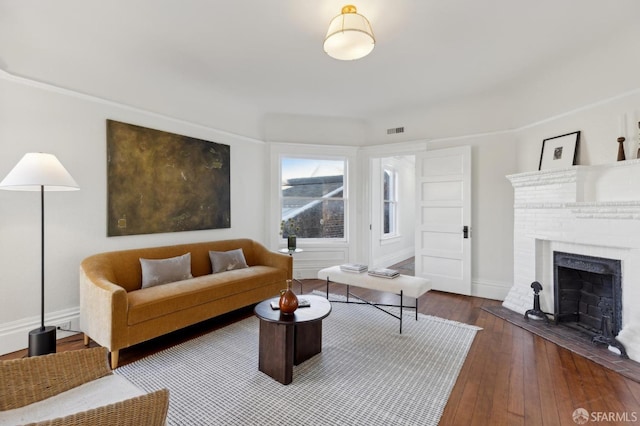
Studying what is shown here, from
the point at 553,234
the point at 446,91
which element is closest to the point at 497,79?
the point at 446,91

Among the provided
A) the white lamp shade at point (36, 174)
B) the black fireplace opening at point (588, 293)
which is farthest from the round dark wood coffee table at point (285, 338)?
the black fireplace opening at point (588, 293)

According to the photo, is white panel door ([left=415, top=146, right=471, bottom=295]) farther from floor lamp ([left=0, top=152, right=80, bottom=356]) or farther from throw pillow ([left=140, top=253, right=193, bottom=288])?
floor lamp ([left=0, top=152, right=80, bottom=356])

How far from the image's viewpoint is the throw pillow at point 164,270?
123 inches

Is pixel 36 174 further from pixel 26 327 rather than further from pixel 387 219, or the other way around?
pixel 387 219

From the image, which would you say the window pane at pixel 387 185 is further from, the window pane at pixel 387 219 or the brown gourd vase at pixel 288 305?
the brown gourd vase at pixel 288 305

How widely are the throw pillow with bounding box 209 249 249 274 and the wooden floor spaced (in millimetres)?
739

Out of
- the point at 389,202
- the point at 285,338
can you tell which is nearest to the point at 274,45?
the point at 285,338

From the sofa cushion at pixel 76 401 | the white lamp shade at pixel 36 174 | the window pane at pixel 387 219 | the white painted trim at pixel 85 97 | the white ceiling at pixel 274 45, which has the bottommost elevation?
the sofa cushion at pixel 76 401

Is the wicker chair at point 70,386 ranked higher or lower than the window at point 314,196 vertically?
lower

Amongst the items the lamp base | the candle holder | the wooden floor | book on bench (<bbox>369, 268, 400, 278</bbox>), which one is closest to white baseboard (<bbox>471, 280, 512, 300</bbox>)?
the wooden floor

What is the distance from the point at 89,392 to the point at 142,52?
311cm

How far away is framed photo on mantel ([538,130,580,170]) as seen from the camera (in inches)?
130

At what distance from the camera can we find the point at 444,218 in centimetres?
464

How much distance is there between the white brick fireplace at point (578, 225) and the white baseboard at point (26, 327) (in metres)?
4.90
